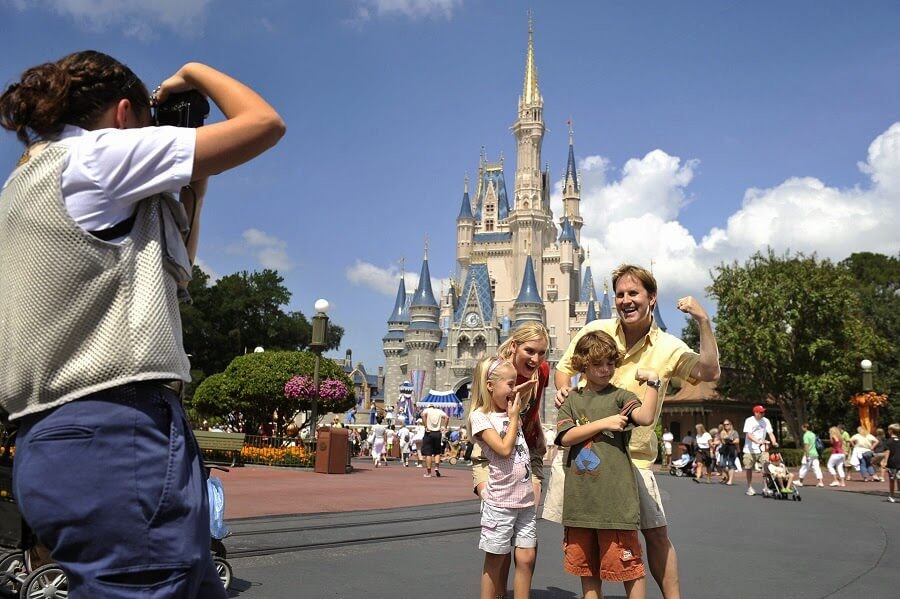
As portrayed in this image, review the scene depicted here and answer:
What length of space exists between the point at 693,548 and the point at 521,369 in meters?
3.57

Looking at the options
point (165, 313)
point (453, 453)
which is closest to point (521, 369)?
point (165, 313)

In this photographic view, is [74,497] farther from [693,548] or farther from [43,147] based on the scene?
[693,548]

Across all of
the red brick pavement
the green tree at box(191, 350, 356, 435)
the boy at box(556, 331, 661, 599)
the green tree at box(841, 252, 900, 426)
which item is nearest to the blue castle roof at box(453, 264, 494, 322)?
the green tree at box(841, 252, 900, 426)

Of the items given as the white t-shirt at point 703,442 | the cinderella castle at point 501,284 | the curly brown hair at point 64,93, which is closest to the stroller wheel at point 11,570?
the curly brown hair at point 64,93

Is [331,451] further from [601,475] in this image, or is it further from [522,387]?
[601,475]

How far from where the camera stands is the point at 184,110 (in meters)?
1.82

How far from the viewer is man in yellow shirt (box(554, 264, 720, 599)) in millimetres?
3885

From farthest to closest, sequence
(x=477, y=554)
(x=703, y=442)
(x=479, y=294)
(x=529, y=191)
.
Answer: (x=529, y=191), (x=479, y=294), (x=703, y=442), (x=477, y=554)

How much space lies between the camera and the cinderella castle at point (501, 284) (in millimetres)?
68500

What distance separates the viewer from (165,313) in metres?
1.62

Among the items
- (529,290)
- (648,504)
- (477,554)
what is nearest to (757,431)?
(477,554)

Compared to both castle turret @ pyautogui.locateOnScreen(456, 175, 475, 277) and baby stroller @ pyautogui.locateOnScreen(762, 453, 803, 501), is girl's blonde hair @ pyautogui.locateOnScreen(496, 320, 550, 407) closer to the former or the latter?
baby stroller @ pyautogui.locateOnScreen(762, 453, 803, 501)

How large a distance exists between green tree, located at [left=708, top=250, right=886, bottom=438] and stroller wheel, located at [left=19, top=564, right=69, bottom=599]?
30.2m

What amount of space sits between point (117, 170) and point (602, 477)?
2713 mm
